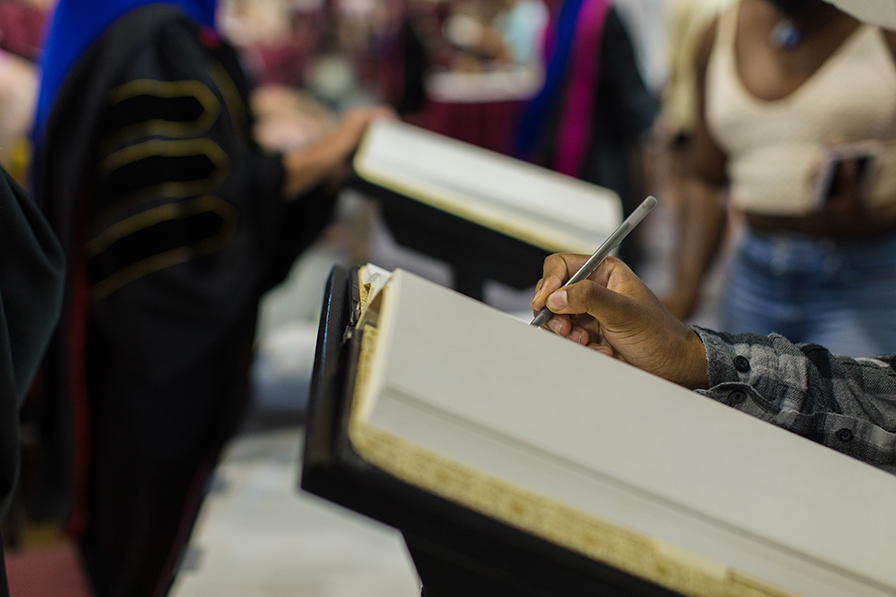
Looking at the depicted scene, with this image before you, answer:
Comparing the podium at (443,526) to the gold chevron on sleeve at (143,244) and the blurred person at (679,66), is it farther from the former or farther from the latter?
the blurred person at (679,66)

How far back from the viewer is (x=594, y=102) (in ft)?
7.41

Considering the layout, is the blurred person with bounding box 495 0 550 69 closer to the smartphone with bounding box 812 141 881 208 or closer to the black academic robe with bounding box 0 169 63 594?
the smartphone with bounding box 812 141 881 208

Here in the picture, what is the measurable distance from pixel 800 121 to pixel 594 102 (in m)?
1.34

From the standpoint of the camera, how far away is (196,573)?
3.70ft

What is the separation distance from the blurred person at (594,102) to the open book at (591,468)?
171 centimetres

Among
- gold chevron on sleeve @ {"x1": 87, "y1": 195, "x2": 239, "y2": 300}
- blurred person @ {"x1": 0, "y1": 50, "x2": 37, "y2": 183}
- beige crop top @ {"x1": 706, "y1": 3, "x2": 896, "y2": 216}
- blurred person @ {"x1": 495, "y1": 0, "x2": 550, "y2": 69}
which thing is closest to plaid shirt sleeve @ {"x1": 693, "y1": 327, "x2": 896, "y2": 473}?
beige crop top @ {"x1": 706, "y1": 3, "x2": 896, "y2": 216}

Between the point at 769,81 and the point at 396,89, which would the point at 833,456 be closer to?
the point at 769,81

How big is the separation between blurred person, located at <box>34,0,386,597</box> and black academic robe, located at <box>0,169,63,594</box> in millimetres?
642

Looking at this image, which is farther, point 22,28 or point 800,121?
point 22,28

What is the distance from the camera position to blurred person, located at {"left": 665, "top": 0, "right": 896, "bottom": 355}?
90 centimetres

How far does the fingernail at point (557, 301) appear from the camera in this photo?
1.47ft

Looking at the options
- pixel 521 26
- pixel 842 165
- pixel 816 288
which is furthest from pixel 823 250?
pixel 521 26

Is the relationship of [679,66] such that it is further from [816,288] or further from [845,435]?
[845,435]

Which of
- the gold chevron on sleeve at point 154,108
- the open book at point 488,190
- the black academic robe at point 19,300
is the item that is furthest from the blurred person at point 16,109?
the black academic robe at point 19,300
